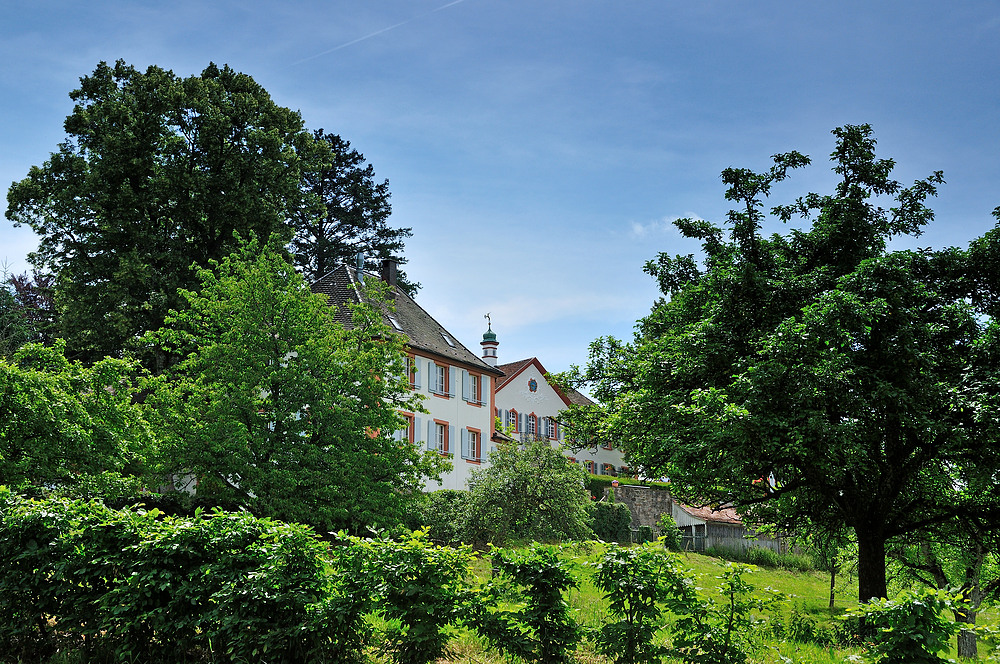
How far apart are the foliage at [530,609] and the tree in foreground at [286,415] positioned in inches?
373

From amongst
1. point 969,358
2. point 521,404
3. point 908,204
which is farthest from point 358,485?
point 521,404

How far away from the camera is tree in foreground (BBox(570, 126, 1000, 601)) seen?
1310cm

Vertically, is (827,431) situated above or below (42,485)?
above

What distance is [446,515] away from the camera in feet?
70.0

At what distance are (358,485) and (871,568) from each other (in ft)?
32.5

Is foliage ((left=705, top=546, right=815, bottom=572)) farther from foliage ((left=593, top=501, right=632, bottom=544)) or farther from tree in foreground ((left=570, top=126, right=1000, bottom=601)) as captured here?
tree in foreground ((left=570, top=126, right=1000, bottom=601))

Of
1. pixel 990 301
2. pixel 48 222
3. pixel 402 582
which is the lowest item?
pixel 402 582

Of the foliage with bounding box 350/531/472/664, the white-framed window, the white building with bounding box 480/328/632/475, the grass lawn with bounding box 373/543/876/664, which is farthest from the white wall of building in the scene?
the foliage with bounding box 350/531/472/664

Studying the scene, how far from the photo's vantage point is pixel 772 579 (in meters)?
32.3

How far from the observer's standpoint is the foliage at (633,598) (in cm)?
686

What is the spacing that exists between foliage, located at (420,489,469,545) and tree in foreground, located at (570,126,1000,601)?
5.15 m

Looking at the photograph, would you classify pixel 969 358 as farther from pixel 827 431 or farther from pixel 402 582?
pixel 402 582

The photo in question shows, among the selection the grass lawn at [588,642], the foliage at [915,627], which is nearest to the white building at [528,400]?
the grass lawn at [588,642]

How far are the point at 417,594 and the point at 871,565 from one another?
10.8 metres
